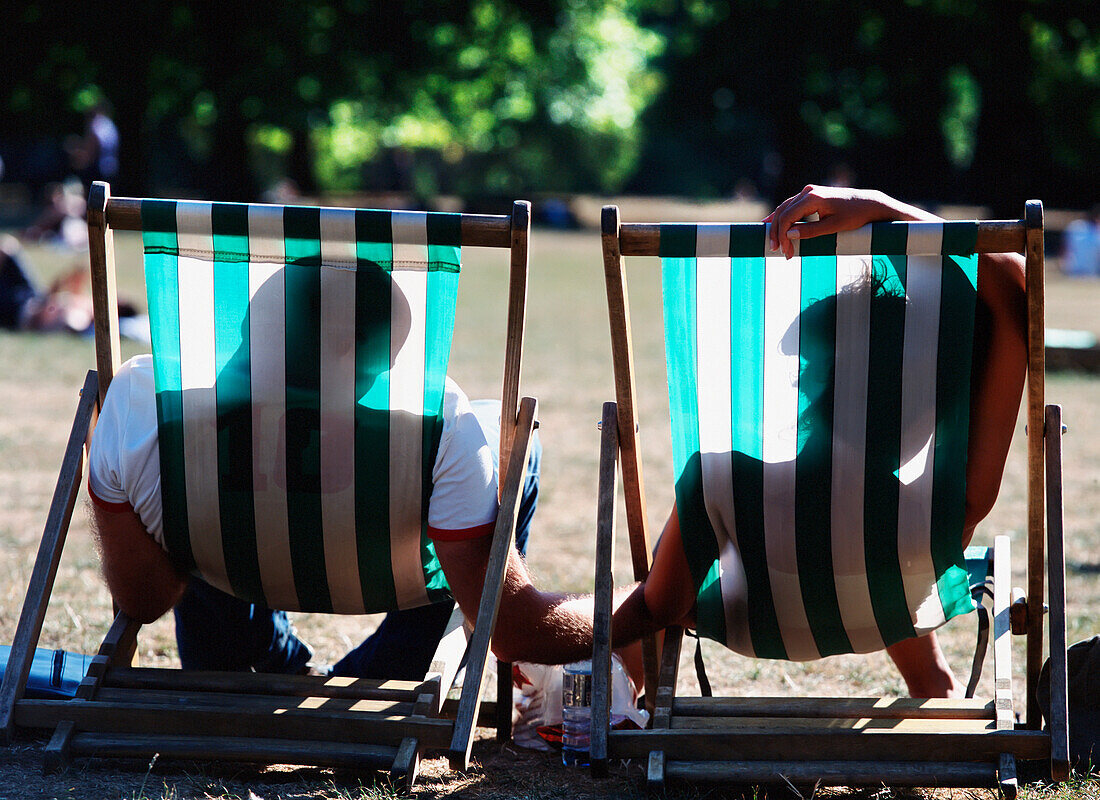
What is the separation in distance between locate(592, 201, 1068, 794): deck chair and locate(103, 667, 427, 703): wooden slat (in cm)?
49

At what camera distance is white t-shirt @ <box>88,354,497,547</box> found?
2471mm

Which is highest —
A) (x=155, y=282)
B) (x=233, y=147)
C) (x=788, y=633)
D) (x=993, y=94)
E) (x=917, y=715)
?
(x=993, y=94)

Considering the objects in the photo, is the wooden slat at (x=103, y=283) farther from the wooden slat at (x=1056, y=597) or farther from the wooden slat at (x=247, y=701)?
the wooden slat at (x=1056, y=597)

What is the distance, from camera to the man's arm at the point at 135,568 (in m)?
2.52

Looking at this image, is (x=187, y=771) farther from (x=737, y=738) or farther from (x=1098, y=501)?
(x=1098, y=501)

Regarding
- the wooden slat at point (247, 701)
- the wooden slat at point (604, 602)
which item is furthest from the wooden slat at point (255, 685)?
the wooden slat at point (604, 602)

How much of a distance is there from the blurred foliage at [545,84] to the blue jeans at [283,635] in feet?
69.4

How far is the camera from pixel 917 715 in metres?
2.42

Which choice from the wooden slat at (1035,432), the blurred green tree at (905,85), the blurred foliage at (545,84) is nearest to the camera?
the wooden slat at (1035,432)

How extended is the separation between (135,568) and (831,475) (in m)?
1.47

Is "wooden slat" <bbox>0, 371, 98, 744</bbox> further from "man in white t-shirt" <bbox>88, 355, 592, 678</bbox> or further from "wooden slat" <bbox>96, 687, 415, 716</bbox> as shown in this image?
"wooden slat" <bbox>96, 687, 415, 716</bbox>

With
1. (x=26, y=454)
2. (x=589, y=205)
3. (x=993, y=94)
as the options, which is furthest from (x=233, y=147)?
(x=26, y=454)

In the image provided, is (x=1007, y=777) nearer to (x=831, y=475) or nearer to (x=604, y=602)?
(x=831, y=475)

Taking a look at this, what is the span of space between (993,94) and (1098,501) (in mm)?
23623
